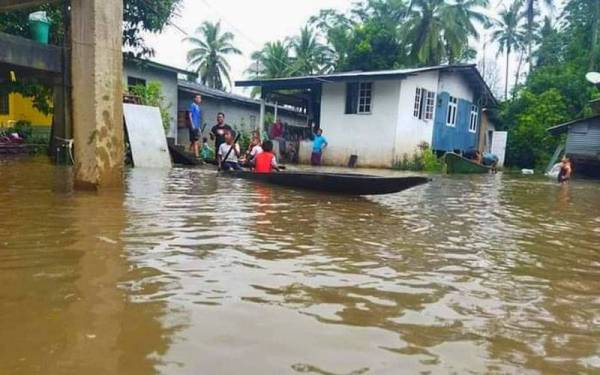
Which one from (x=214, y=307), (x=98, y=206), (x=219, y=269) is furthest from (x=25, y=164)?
(x=214, y=307)

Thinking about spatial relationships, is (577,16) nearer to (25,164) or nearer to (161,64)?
(161,64)

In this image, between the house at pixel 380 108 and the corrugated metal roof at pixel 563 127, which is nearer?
the house at pixel 380 108

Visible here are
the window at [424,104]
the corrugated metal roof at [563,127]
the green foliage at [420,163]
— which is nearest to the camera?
the green foliage at [420,163]

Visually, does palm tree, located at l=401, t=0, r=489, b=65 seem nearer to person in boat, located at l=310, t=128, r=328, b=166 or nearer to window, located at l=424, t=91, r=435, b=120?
window, located at l=424, t=91, r=435, b=120

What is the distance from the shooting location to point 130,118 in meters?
12.5

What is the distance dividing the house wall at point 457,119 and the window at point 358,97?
3.80 metres

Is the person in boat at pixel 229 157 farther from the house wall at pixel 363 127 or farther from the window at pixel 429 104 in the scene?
the window at pixel 429 104

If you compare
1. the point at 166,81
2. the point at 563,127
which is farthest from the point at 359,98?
the point at 563,127

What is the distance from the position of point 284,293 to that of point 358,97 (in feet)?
61.9

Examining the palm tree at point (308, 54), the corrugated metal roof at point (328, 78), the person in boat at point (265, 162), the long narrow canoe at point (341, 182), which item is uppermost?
the palm tree at point (308, 54)

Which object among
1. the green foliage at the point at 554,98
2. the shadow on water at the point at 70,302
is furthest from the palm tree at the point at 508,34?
the shadow on water at the point at 70,302

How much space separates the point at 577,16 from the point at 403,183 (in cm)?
3097

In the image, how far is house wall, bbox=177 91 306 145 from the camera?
81.8 feet

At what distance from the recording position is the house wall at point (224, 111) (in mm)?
24938
